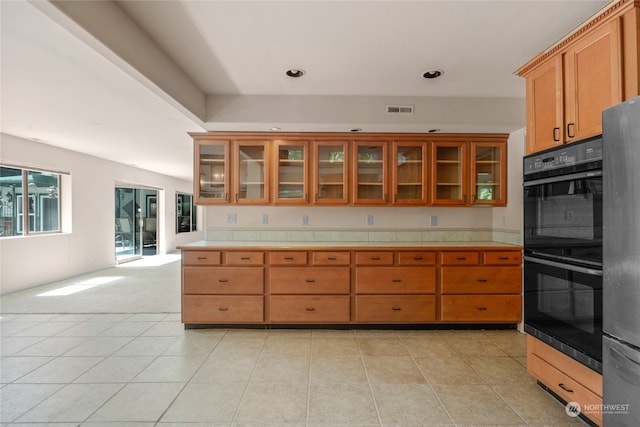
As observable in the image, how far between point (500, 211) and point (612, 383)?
2535 millimetres

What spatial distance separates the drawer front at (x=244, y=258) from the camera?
3.05 meters

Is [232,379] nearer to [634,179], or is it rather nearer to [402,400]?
[402,400]

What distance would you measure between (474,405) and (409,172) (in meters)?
2.38

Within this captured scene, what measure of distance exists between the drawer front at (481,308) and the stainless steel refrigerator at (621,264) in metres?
1.65

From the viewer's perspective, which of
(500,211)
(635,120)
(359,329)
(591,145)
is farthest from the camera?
(500,211)

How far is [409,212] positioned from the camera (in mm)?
3729

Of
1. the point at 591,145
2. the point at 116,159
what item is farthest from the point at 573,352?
the point at 116,159

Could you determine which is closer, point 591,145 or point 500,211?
point 591,145

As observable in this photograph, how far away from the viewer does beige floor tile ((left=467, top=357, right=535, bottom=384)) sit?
7.14ft

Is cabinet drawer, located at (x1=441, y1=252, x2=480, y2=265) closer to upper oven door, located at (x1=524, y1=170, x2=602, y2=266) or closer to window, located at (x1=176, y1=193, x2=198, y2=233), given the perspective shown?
upper oven door, located at (x1=524, y1=170, x2=602, y2=266)

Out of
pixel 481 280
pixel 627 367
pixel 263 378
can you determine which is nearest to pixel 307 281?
pixel 263 378

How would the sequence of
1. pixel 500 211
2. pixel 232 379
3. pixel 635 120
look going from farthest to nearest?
pixel 500 211
pixel 232 379
pixel 635 120

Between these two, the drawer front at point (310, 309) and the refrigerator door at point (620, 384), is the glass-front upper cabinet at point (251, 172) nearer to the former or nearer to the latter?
the drawer front at point (310, 309)

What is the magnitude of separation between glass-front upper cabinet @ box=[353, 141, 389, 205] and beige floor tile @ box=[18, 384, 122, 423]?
2.81 metres
